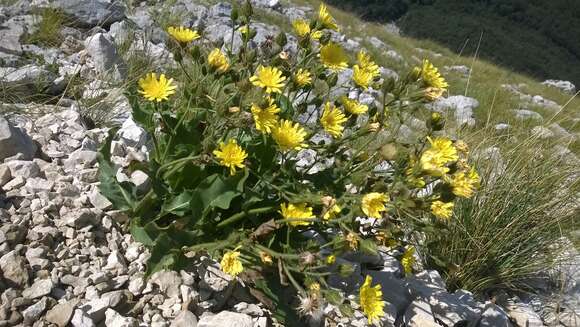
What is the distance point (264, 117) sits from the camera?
5.99ft

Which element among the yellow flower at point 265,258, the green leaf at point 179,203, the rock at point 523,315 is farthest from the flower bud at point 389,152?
the rock at point 523,315

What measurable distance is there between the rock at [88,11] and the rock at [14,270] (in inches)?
106

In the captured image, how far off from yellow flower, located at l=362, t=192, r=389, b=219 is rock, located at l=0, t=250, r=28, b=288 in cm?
106

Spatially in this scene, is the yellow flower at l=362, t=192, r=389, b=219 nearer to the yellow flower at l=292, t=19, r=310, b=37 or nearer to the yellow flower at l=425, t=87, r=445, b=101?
the yellow flower at l=425, t=87, r=445, b=101

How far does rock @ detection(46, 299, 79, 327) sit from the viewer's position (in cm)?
169

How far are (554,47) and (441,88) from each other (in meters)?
20.9

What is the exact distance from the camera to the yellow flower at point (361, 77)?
2.18 meters

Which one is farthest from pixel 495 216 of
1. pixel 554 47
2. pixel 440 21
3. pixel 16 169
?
pixel 554 47

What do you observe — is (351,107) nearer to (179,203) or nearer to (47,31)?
(179,203)

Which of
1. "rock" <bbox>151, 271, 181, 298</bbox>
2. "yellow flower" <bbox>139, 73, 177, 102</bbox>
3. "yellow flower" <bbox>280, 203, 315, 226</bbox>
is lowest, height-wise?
"rock" <bbox>151, 271, 181, 298</bbox>

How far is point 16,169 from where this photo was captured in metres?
2.12

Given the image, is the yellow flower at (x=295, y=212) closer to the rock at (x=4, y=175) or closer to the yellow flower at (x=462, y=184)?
the yellow flower at (x=462, y=184)

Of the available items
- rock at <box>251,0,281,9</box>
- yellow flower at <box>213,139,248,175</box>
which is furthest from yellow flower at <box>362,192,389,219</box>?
rock at <box>251,0,281,9</box>

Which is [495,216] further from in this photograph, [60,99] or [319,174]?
[60,99]
